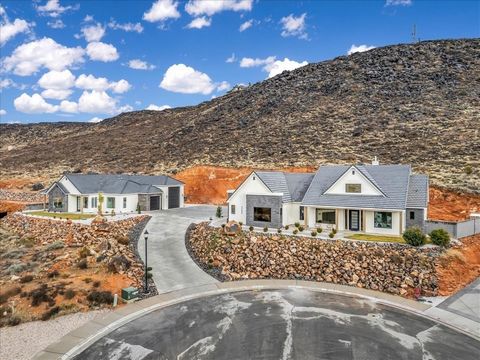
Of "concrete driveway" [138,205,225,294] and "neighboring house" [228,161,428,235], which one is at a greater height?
"neighboring house" [228,161,428,235]

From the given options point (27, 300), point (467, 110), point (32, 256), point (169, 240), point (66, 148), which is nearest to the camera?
point (27, 300)

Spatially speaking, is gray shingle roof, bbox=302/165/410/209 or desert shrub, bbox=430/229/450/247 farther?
gray shingle roof, bbox=302/165/410/209

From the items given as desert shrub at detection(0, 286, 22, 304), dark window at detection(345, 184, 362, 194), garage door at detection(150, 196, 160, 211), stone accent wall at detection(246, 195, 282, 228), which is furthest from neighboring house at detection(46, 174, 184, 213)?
dark window at detection(345, 184, 362, 194)

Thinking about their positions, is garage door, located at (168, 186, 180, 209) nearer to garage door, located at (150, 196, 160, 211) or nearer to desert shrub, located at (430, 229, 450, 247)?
garage door, located at (150, 196, 160, 211)

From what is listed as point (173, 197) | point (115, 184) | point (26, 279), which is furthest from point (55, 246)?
point (173, 197)

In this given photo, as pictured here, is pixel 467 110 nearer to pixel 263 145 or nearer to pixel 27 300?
pixel 263 145

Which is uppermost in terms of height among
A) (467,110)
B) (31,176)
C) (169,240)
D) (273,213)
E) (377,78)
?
(377,78)

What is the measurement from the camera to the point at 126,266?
25641 millimetres

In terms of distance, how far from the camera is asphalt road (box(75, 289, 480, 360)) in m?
15.3

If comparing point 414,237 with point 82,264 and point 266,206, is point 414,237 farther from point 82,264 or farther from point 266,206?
point 82,264

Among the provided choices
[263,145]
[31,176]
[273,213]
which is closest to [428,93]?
[263,145]

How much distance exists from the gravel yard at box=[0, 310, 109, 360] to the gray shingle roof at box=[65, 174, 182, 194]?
2798 centimetres

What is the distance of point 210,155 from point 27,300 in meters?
53.5

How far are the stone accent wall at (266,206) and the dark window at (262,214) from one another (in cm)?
30
